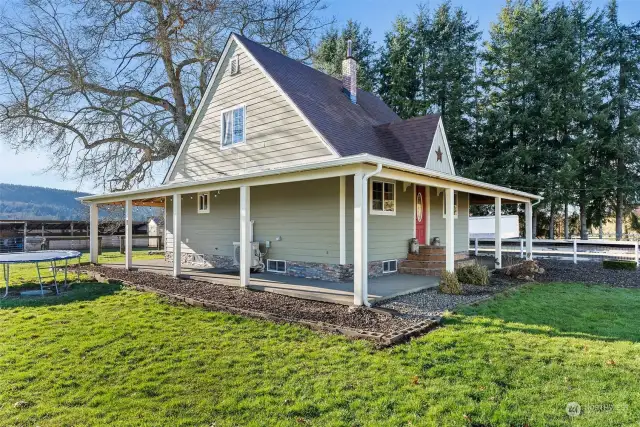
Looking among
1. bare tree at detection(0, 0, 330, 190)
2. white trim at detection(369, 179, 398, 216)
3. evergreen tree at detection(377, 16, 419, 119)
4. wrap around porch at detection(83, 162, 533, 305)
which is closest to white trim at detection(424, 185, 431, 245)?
wrap around porch at detection(83, 162, 533, 305)

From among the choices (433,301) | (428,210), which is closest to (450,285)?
(433,301)

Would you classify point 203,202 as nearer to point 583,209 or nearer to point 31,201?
point 583,209

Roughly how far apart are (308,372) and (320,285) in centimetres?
442

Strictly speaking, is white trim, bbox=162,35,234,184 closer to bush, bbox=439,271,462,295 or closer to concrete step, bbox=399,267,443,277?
concrete step, bbox=399,267,443,277

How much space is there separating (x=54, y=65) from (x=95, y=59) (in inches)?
61.1

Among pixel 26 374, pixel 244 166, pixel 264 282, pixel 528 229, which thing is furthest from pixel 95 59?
pixel 528 229

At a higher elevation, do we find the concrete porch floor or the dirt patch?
the concrete porch floor

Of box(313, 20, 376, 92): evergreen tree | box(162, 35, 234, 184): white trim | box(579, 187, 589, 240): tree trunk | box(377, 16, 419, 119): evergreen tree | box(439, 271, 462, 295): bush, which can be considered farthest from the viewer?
box(313, 20, 376, 92): evergreen tree

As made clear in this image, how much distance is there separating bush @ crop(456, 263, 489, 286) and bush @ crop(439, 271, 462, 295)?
4.79ft

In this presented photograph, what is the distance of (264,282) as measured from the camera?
28.2ft

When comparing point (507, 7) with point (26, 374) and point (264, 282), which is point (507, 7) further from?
point (26, 374)

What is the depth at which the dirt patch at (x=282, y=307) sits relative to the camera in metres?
5.20

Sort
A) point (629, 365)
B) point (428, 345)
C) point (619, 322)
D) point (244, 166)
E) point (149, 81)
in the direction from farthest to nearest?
point (149, 81) < point (244, 166) < point (619, 322) < point (428, 345) < point (629, 365)

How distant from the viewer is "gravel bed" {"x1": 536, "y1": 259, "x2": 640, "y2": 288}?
9.76 m
